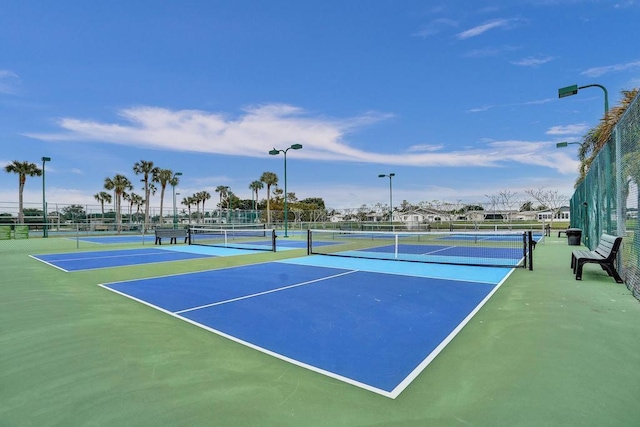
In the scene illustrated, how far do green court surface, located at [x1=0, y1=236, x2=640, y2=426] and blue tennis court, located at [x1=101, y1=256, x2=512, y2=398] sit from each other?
22 centimetres

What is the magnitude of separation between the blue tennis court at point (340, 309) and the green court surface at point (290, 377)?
0.22 meters

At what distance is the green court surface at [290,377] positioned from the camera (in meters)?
2.49

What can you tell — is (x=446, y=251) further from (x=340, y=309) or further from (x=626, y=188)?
(x=340, y=309)

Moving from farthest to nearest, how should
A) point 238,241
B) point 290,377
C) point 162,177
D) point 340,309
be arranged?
point 162,177 < point 238,241 < point 340,309 < point 290,377

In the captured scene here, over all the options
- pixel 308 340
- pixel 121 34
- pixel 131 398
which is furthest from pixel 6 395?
pixel 121 34

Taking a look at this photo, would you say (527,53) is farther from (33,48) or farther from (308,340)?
(33,48)

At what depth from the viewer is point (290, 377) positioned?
3.13 metres

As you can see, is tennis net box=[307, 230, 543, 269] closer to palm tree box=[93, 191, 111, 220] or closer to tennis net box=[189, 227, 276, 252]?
tennis net box=[189, 227, 276, 252]

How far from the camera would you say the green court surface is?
2.49 meters

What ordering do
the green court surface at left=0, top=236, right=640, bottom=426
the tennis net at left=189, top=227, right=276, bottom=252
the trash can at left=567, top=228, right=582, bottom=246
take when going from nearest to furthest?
the green court surface at left=0, top=236, right=640, bottom=426
the tennis net at left=189, top=227, right=276, bottom=252
the trash can at left=567, top=228, right=582, bottom=246

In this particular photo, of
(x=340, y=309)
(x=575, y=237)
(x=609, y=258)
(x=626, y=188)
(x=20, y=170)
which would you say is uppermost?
(x=20, y=170)

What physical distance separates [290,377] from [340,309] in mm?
2400

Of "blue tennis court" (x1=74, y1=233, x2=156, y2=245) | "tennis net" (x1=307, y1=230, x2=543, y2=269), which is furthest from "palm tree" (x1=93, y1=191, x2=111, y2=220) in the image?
"tennis net" (x1=307, y1=230, x2=543, y2=269)

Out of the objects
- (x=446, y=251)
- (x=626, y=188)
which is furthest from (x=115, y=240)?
(x=626, y=188)
